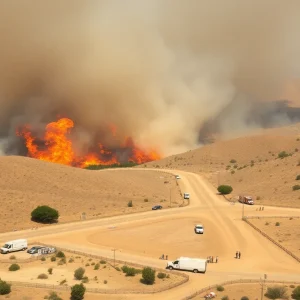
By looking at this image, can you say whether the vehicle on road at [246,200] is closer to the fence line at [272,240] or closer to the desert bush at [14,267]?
the fence line at [272,240]

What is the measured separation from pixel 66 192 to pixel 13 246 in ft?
80.0

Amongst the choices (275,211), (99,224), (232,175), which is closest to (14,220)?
(99,224)

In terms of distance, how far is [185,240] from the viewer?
146ft

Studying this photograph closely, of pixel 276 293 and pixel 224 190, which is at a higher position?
pixel 224 190

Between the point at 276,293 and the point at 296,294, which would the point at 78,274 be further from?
the point at 296,294

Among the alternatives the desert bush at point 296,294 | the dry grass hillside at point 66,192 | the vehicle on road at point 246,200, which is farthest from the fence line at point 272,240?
the dry grass hillside at point 66,192

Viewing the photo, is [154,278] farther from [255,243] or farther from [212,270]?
[255,243]

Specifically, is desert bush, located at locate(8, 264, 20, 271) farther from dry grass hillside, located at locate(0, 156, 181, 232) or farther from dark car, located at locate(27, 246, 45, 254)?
dry grass hillside, located at locate(0, 156, 181, 232)

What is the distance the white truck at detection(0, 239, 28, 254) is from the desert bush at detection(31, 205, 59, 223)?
11.0 meters

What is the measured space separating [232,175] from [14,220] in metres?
49.6

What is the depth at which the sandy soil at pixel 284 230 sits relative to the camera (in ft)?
139

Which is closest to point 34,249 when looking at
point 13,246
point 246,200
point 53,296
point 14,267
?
point 13,246

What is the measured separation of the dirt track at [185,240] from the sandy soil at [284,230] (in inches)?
54.1

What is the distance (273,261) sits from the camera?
37.4 m
